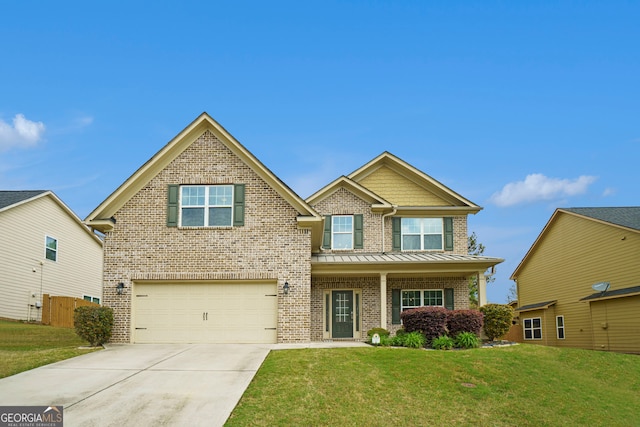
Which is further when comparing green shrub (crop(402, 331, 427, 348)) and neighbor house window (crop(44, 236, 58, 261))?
neighbor house window (crop(44, 236, 58, 261))

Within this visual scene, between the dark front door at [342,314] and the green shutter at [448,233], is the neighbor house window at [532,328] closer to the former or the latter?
the green shutter at [448,233]

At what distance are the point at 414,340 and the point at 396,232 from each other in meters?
7.48

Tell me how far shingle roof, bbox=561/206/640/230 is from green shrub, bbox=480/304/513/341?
6.77 metres

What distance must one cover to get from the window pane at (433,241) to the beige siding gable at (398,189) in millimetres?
1399

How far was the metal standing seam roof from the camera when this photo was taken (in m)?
22.1

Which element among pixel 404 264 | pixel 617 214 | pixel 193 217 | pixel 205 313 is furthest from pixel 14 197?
pixel 617 214

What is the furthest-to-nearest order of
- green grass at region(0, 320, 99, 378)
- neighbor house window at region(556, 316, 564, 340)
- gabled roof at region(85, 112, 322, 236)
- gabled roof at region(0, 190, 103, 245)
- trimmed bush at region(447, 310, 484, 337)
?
neighbor house window at region(556, 316, 564, 340), gabled roof at region(0, 190, 103, 245), gabled roof at region(85, 112, 322, 236), trimmed bush at region(447, 310, 484, 337), green grass at region(0, 320, 99, 378)

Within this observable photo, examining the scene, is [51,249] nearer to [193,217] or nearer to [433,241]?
[193,217]

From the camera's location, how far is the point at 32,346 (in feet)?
65.7

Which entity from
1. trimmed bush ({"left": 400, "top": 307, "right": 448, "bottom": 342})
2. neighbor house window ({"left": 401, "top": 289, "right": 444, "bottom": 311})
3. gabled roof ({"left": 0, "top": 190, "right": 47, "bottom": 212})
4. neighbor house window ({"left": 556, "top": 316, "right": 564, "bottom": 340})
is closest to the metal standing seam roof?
neighbor house window ({"left": 401, "top": 289, "right": 444, "bottom": 311})

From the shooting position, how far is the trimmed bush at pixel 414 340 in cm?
1900

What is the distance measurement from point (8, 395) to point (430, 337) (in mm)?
11995

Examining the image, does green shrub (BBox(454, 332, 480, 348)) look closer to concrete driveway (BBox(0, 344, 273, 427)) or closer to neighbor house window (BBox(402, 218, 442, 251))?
concrete driveway (BBox(0, 344, 273, 427))

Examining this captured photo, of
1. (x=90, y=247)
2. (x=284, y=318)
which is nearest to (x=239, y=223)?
(x=284, y=318)
